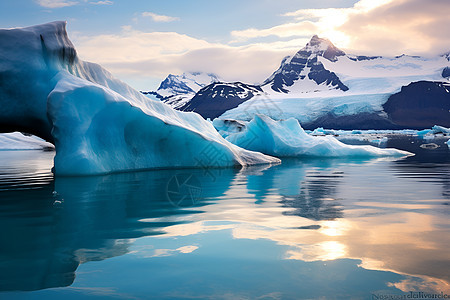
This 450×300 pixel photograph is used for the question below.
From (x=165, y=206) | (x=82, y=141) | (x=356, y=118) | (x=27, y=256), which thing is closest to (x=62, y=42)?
(x=82, y=141)

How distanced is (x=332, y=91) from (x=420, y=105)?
28.4 m

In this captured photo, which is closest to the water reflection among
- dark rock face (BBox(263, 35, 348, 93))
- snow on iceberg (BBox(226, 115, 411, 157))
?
snow on iceberg (BBox(226, 115, 411, 157))

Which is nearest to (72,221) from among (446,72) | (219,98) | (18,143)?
(18,143)

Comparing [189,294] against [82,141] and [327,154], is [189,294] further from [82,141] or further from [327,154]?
[327,154]

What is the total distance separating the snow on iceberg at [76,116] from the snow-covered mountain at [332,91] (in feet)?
50.4

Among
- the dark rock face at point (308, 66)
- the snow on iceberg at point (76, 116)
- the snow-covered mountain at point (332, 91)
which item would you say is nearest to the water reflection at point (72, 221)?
the snow on iceberg at point (76, 116)

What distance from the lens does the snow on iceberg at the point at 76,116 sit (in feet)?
27.9

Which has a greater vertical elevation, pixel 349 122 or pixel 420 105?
pixel 420 105

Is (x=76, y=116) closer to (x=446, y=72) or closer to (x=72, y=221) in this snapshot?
(x=72, y=221)

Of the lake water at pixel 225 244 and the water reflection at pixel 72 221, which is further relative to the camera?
the water reflection at pixel 72 221

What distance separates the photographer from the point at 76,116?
8.66 metres

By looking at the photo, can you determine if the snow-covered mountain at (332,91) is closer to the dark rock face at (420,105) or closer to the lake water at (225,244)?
the dark rock face at (420,105)

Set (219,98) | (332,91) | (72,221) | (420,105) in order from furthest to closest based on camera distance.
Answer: (219,98)
(332,91)
(420,105)
(72,221)

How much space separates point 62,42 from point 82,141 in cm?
310
